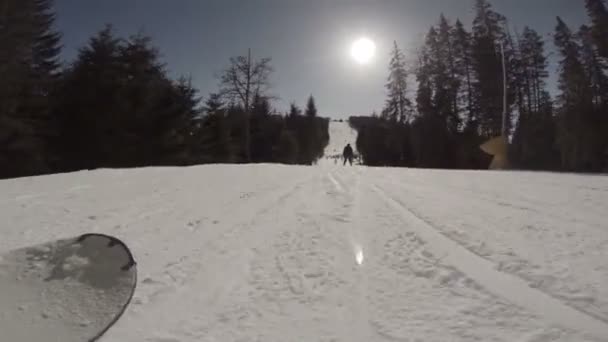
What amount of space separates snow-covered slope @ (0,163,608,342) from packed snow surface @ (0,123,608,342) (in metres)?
0.01

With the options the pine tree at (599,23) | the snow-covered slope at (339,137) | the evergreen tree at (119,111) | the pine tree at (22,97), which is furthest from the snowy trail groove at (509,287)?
the snow-covered slope at (339,137)

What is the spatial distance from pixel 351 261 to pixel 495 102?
1367 inches

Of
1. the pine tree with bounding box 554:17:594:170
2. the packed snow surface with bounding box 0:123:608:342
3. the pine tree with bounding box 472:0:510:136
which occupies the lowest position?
the packed snow surface with bounding box 0:123:608:342

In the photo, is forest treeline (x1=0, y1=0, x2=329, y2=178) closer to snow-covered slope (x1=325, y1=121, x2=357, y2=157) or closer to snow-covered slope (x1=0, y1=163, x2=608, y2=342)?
snow-covered slope (x1=0, y1=163, x2=608, y2=342)

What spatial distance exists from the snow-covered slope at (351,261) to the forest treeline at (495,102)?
1997cm

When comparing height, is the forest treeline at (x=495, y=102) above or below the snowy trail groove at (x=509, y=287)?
above

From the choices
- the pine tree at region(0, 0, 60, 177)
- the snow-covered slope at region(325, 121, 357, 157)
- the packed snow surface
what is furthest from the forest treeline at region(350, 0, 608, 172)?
the snow-covered slope at region(325, 121, 357, 157)

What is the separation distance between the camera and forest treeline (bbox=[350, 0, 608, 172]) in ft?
65.7

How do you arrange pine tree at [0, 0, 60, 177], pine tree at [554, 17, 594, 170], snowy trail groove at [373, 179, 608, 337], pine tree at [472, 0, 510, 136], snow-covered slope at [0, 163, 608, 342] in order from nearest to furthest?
1. snowy trail groove at [373, 179, 608, 337]
2. snow-covered slope at [0, 163, 608, 342]
3. pine tree at [0, 0, 60, 177]
4. pine tree at [554, 17, 594, 170]
5. pine tree at [472, 0, 510, 136]

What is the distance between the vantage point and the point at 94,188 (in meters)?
5.76

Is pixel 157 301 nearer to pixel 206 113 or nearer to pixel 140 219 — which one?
pixel 140 219

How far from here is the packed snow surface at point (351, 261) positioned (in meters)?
1.83

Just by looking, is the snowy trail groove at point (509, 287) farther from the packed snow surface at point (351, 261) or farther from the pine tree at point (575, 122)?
the pine tree at point (575, 122)

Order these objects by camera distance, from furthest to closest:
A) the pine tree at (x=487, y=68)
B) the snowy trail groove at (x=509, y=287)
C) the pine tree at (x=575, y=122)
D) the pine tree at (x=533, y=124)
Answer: the pine tree at (x=487, y=68)
the pine tree at (x=533, y=124)
the pine tree at (x=575, y=122)
the snowy trail groove at (x=509, y=287)
